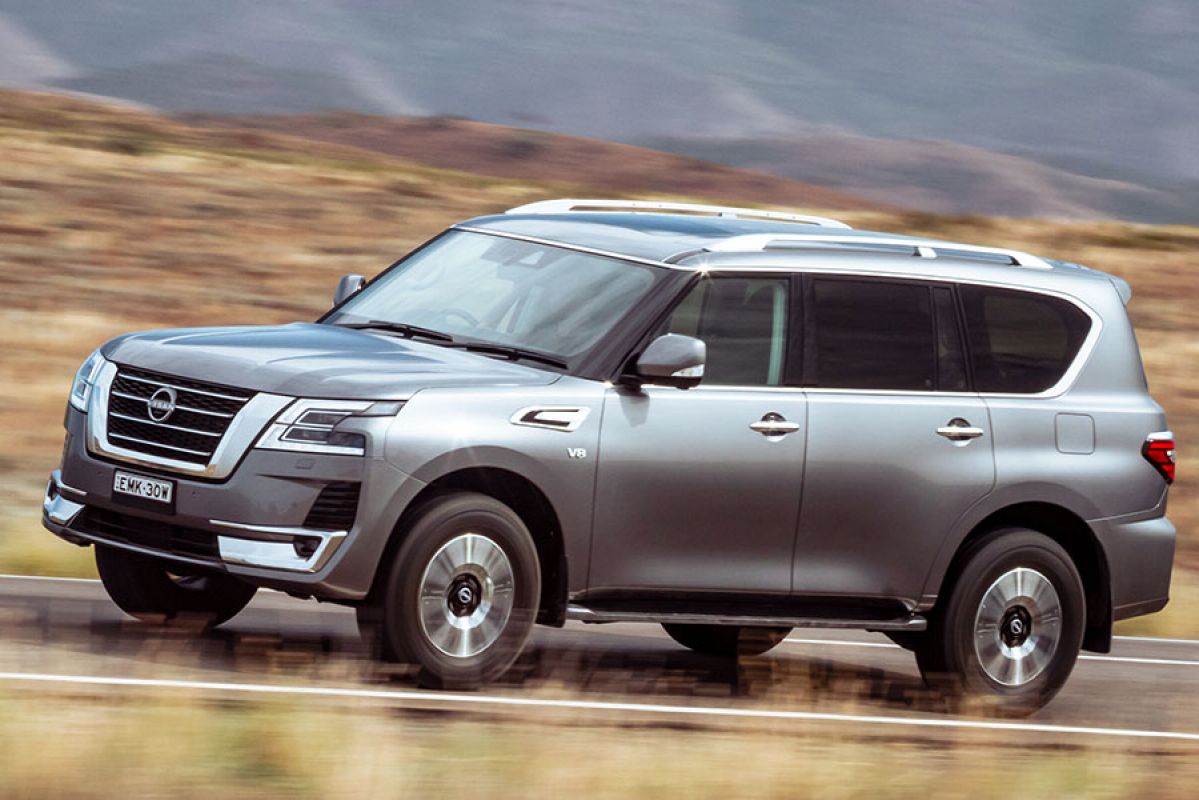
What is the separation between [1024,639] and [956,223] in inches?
1070

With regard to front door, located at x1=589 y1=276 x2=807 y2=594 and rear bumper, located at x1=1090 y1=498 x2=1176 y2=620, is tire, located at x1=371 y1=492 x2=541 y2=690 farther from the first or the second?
rear bumper, located at x1=1090 y1=498 x2=1176 y2=620

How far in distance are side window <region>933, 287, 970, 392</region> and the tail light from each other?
99cm

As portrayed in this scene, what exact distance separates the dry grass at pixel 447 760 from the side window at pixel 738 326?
4.89 ft

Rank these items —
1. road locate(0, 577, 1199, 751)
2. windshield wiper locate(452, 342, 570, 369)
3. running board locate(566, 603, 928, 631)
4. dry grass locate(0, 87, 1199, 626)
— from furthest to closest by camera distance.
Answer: dry grass locate(0, 87, 1199, 626) → windshield wiper locate(452, 342, 570, 369) → running board locate(566, 603, 928, 631) → road locate(0, 577, 1199, 751)

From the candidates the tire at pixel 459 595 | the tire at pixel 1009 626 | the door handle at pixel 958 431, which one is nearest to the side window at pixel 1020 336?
the door handle at pixel 958 431

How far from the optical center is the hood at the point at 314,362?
8312 mm

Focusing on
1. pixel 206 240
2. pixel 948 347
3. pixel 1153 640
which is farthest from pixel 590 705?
pixel 206 240

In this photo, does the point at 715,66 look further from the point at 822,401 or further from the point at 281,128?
the point at 822,401

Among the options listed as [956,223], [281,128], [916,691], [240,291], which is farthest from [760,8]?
[916,691]

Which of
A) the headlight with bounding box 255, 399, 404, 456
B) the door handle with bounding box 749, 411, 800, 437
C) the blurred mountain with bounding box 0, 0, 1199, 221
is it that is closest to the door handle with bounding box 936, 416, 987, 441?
the door handle with bounding box 749, 411, 800, 437

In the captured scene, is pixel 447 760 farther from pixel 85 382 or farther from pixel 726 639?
pixel 726 639

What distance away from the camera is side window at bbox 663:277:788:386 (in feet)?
29.9

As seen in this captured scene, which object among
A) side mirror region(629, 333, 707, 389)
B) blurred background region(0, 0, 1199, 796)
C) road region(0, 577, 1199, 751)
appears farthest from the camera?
side mirror region(629, 333, 707, 389)

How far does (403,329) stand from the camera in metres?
9.44
